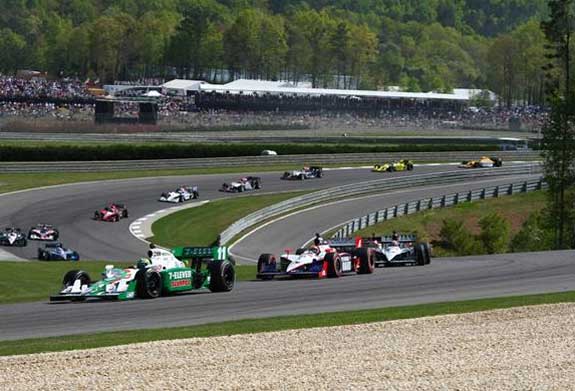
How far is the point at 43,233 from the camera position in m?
48.5

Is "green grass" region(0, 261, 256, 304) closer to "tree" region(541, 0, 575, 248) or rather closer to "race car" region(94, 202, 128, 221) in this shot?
"race car" region(94, 202, 128, 221)

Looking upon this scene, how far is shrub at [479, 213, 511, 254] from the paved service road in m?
18.5

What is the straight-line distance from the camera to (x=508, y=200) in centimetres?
7262

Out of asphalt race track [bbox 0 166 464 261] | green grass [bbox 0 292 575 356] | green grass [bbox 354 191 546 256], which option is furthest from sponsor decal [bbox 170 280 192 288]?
green grass [bbox 354 191 546 256]

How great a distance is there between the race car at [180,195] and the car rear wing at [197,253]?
3414 cm

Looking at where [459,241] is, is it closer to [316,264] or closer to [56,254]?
[56,254]

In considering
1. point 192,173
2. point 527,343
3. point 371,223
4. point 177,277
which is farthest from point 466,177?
point 527,343

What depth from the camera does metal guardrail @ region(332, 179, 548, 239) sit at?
56747 mm

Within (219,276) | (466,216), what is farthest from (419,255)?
(466,216)

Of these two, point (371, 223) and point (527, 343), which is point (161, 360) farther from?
point (371, 223)

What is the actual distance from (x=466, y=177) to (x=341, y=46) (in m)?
101

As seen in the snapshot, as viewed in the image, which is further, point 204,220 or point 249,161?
point 249,161

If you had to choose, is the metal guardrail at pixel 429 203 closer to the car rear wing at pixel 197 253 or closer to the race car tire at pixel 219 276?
the car rear wing at pixel 197 253

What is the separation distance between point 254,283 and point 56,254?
13.9m
